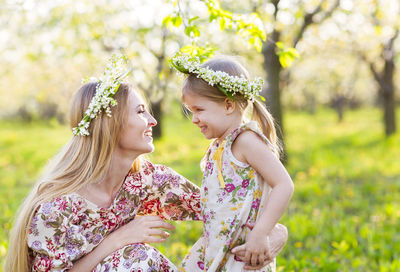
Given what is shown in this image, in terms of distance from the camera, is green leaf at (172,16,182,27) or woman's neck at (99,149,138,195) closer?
woman's neck at (99,149,138,195)

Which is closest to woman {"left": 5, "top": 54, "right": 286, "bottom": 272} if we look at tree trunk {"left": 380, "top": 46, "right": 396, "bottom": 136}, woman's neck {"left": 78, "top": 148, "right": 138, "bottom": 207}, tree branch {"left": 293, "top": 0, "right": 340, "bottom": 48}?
woman's neck {"left": 78, "top": 148, "right": 138, "bottom": 207}

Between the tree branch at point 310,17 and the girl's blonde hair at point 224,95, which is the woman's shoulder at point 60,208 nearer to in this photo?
the girl's blonde hair at point 224,95

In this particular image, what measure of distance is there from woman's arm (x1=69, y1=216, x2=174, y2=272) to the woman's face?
423 millimetres

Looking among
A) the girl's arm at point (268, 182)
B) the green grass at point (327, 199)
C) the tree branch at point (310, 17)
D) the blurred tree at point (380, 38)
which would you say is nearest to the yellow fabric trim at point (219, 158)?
the girl's arm at point (268, 182)

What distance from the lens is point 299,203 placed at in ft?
A: 19.1

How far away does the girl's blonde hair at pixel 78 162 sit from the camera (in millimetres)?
2275

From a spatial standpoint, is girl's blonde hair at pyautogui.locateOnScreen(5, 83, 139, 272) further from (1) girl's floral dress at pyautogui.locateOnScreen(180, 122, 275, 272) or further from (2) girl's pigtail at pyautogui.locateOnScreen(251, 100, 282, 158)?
(2) girl's pigtail at pyautogui.locateOnScreen(251, 100, 282, 158)

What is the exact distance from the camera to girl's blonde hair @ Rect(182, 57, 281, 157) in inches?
93.4

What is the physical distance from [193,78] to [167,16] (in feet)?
2.12

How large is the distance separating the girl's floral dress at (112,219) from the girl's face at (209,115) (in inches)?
20.0

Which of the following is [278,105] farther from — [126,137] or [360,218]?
[126,137]

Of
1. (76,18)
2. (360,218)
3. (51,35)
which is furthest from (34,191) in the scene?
(51,35)

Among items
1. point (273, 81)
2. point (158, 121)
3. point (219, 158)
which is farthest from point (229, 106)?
point (158, 121)

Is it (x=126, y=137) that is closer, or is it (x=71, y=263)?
(x=71, y=263)
